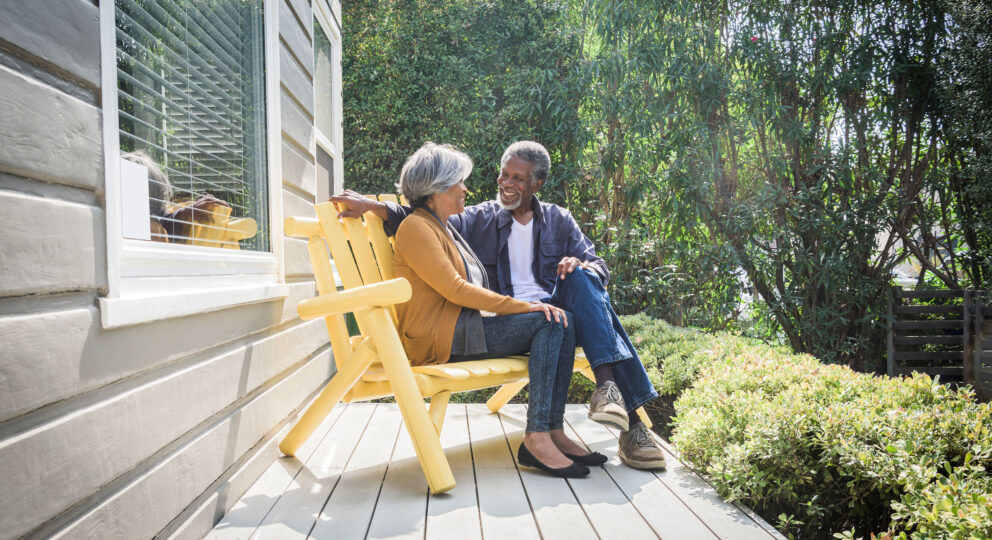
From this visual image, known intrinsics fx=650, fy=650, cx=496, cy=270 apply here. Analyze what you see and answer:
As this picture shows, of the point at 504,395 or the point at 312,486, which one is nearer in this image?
the point at 312,486

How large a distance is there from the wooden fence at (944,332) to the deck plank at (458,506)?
4.31m

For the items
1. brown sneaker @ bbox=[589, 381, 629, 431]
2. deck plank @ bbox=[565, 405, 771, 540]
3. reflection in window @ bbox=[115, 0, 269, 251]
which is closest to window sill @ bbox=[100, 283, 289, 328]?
reflection in window @ bbox=[115, 0, 269, 251]

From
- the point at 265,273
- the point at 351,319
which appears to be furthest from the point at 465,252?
the point at 351,319

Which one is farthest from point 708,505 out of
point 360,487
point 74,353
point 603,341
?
point 74,353

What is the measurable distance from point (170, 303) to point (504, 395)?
1784 mm

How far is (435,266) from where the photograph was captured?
2.18m

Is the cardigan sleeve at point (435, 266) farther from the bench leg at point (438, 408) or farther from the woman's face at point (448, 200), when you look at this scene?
the bench leg at point (438, 408)

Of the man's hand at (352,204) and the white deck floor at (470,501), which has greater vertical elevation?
the man's hand at (352,204)

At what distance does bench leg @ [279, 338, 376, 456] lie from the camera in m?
2.10

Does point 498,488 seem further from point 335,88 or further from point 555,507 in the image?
point 335,88

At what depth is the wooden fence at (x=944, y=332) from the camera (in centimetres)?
518

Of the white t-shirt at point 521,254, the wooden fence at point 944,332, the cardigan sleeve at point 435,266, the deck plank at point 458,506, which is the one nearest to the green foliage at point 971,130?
the wooden fence at point 944,332

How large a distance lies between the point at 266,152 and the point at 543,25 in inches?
166

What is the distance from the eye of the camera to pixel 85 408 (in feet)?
3.68
